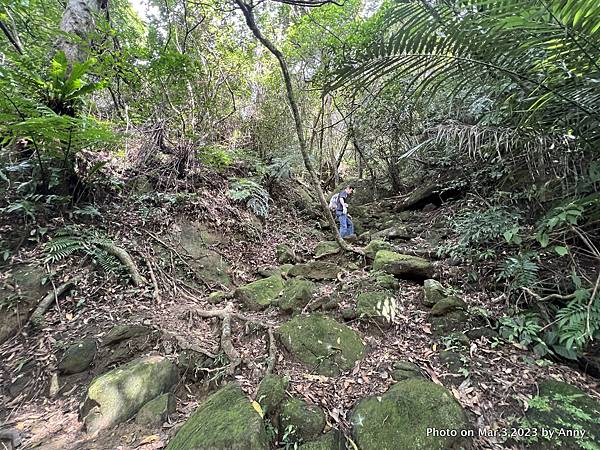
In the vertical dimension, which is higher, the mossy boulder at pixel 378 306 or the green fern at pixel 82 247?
the green fern at pixel 82 247

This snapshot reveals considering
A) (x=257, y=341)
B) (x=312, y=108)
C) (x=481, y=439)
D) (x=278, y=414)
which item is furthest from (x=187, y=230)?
(x=312, y=108)

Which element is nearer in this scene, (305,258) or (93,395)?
(93,395)

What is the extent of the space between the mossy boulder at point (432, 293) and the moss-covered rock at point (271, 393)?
1.77 m

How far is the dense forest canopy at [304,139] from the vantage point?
209cm

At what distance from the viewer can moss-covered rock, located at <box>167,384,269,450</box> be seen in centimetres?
174

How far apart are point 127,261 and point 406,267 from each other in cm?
375

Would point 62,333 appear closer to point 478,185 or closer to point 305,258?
point 305,258

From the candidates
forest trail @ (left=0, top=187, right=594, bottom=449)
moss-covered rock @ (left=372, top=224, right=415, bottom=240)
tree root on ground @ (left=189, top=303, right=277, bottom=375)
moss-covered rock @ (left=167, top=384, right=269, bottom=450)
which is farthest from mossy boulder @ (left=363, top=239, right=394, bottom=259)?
moss-covered rock @ (left=167, top=384, right=269, bottom=450)

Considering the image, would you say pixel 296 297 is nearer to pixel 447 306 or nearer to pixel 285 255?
pixel 447 306

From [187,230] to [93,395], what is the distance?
9.84 feet

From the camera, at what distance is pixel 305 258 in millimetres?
5832

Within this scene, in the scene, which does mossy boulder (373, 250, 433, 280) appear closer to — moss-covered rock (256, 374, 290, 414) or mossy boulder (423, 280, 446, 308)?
mossy boulder (423, 280, 446, 308)

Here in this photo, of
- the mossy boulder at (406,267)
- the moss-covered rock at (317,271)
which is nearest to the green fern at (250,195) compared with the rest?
the moss-covered rock at (317,271)

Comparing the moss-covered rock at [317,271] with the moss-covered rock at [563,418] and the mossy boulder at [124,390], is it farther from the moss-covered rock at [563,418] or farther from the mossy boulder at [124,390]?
the moss-covered rock at [563,418]
